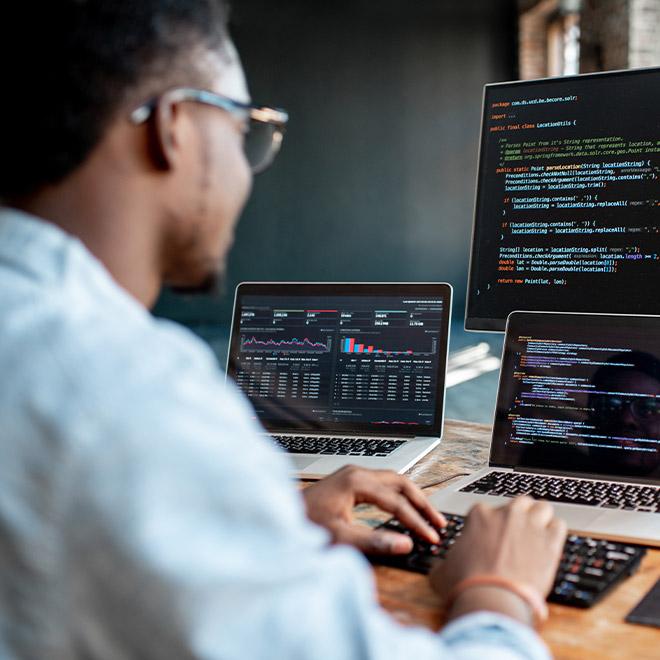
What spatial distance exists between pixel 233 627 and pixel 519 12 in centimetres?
918

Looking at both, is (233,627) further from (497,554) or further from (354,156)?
(354,156)

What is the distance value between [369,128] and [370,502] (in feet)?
26.7

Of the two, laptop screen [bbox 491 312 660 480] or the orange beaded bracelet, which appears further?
laptop screen [bbox 491 312 660 480]

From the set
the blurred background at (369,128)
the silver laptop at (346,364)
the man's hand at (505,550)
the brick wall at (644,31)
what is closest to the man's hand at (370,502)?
the man's hand at (505,550)

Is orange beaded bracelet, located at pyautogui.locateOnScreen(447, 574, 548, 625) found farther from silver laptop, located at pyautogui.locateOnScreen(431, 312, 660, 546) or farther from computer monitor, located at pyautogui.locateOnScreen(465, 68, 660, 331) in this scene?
computer monitor, located at pyautogui.locateOnScreen(465, 68, 660, 331)

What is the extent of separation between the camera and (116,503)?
0.43 m

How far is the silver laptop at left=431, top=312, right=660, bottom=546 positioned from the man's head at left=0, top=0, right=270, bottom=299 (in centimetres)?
63

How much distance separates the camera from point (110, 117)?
1.98 ft

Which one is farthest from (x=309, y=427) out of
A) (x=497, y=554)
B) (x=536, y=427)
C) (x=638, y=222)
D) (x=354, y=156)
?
(x=354, y=156)

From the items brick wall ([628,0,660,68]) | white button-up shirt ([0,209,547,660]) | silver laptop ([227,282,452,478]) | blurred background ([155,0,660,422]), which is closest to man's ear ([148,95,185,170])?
white button-up shirt ([0,209,547,660])

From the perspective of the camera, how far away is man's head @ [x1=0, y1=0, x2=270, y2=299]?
58cm

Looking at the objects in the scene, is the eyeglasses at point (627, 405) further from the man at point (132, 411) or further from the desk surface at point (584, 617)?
the man at point (132, 411)

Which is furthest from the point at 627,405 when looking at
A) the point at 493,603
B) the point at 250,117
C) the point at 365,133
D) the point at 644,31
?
the point at 365,133

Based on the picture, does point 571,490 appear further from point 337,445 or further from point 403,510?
point 337,445
